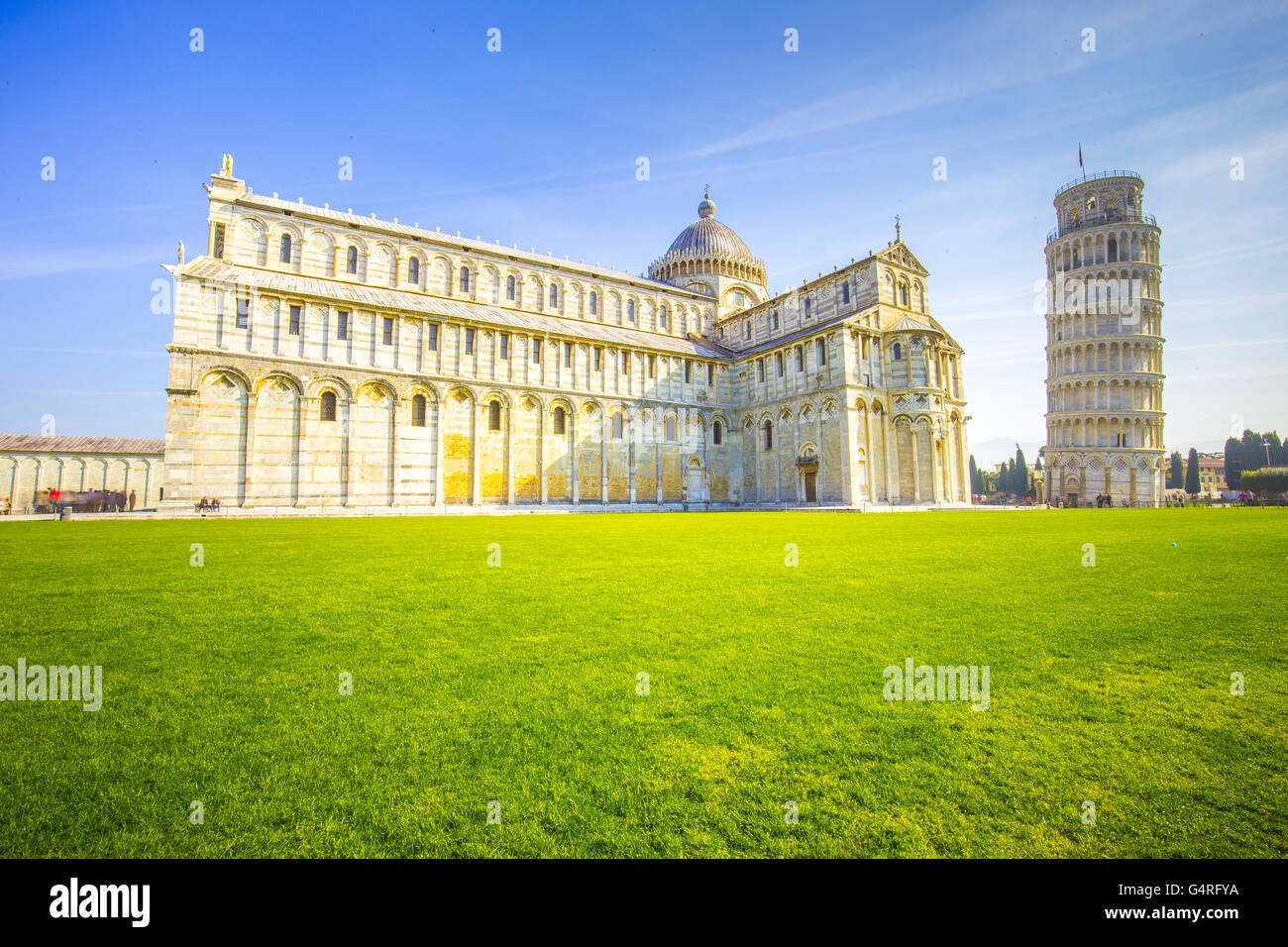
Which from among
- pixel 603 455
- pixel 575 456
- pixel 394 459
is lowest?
pixel 394 459

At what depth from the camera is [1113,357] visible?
5988cm

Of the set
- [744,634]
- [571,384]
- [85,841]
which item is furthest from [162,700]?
[571,384]

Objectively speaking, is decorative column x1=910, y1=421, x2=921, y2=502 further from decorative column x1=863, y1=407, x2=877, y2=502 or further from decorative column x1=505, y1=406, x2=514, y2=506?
decorative column x1=505, y1=406, x2=514, y2=506

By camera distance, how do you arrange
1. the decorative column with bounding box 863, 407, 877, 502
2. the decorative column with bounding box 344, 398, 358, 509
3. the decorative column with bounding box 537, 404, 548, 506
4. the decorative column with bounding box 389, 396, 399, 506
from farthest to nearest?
the decorative column with bounding box 537, 404, 548, 506, the decorative column with bounding box 863, 407, 877, 502, the decorative column with bounding box 389, 396, 399, 506, the decorative column with bounding box 344, 398, 358, 509

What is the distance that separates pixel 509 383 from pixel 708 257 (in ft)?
92.1

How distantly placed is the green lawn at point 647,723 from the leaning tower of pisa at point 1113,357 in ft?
214

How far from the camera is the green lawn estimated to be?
2617 millimetres

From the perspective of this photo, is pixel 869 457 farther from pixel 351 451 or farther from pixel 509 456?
pixel 351 451

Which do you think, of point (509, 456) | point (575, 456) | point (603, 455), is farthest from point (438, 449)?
point (603, 455)

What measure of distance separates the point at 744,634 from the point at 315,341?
117ft

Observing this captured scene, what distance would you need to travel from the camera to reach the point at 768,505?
141ft

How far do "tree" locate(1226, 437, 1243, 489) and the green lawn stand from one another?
113 meters

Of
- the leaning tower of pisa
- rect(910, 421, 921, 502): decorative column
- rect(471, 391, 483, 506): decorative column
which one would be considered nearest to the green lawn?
rect(471, 391, 483, 506): decorative column

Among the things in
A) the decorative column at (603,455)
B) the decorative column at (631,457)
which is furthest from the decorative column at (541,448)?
the decorative column at (631,457)
